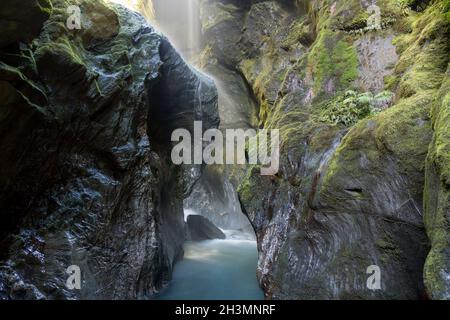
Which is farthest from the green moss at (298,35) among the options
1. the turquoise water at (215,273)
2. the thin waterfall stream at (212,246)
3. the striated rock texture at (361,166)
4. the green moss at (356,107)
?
the turquoise water at (215,273)

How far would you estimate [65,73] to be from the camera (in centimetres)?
775

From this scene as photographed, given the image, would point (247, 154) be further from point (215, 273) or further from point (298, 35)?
point (298, 35)

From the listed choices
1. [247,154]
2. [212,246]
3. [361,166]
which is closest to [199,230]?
[212,246]

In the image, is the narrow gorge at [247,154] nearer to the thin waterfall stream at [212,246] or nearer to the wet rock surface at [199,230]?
the thin waterfall stream at [212,246]

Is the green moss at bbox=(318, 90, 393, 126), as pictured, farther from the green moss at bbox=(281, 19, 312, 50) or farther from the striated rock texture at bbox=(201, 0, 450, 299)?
the green moss at bbox=(281, 19, 312, 50)

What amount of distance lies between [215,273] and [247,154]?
455cm

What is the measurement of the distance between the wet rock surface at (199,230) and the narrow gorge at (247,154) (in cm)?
408

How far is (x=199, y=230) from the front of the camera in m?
18.7

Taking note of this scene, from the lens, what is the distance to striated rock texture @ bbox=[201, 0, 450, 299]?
20.2 feet

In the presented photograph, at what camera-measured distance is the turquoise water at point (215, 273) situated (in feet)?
33.5

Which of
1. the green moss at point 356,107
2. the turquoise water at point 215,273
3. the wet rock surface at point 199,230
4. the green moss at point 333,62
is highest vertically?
the green moss at point 333,62

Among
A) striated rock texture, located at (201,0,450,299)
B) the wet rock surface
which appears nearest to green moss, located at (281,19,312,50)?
striated rock texture, located at (201,0,450,299)
